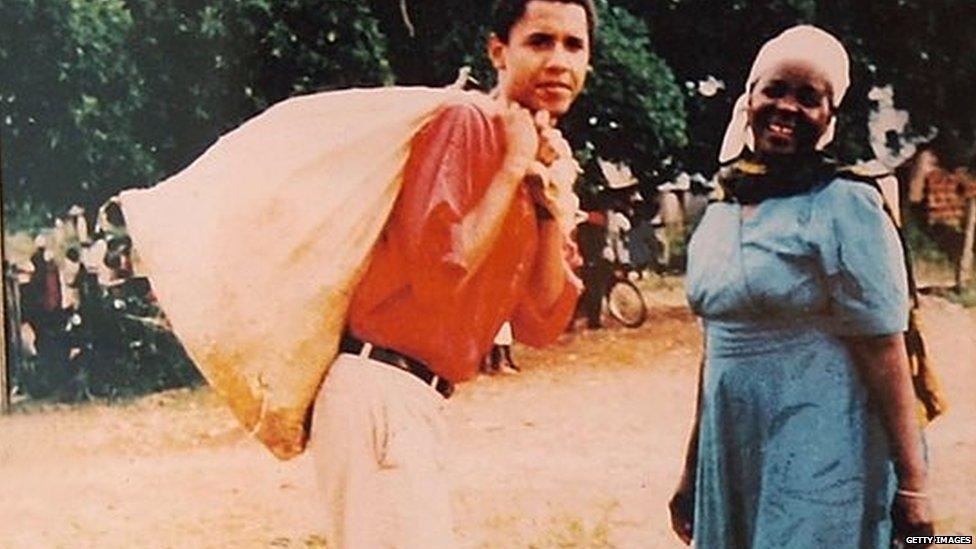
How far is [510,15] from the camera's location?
242 centimetres

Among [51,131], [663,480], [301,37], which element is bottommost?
[663,480]

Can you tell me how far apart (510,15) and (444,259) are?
17.6 inches

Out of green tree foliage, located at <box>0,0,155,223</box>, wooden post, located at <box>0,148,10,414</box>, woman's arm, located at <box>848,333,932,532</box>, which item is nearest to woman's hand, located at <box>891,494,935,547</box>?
woman's arm, located at <box>848,333,932,532</box>

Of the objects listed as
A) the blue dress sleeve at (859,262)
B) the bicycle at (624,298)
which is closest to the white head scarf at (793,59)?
the blue dress sleeve at (859,262)

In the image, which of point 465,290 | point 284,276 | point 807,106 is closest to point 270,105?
point 284,276

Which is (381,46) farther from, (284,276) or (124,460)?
(124,460)

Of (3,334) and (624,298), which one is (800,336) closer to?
(624,298)

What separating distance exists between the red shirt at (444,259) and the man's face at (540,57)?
0.09m

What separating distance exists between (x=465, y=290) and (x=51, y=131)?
31.9 inches

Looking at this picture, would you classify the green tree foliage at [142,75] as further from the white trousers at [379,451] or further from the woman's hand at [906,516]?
the woman's hand at [906,516]

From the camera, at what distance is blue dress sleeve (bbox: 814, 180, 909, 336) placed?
234 centimetres

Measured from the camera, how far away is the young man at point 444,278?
2.35 m

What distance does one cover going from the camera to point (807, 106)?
2.39 metres

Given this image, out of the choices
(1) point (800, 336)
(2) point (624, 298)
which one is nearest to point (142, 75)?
(2) point (624, 298)
